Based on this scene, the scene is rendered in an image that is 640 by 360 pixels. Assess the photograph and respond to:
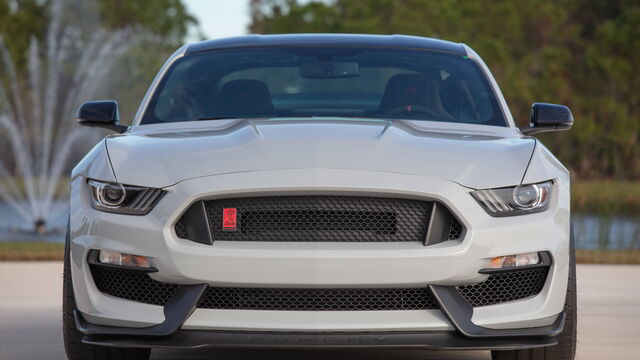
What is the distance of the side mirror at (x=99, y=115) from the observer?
5.59m

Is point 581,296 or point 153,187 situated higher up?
point 153,187

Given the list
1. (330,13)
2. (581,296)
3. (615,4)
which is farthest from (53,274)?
(615,4)

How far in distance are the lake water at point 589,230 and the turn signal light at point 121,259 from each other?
8.48m

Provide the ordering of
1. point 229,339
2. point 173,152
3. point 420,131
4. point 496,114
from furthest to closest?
point 496,114, point 420,131, point 173,152, point 229,339

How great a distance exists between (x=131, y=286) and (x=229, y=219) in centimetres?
47

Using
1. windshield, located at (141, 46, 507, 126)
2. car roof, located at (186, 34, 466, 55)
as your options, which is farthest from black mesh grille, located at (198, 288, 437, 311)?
car roof, located at (186, 34, 466, 55)

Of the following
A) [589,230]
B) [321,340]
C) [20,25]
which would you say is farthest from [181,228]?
[20,25]

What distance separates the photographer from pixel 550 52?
1647 inches

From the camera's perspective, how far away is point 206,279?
411 cm

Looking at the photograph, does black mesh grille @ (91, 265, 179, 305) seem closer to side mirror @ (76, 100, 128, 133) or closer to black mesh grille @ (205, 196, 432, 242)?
black mesh grille @ (205, 196, 432, 242)

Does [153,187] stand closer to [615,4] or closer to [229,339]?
[229,339]

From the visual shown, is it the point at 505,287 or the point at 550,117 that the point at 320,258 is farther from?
the point at 550,117

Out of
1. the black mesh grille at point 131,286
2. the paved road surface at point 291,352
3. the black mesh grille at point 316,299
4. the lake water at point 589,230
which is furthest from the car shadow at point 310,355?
the lake water at point 589,230

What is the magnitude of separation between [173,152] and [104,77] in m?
44.3
